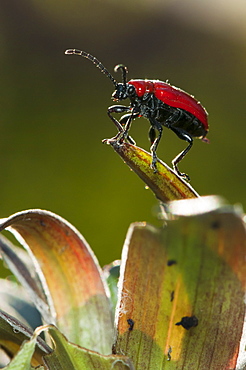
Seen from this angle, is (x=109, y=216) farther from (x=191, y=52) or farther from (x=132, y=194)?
(x=191, y=52)

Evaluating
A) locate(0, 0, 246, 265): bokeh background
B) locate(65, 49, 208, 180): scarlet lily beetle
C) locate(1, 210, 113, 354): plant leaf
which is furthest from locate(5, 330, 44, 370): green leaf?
locate(0, 0, 246, 265): bokeh background

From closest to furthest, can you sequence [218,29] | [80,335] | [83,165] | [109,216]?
[80,335]
[109,216]
[83,165]
[218,29]

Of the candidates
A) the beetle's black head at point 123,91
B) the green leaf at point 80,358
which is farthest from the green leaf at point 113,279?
the beetle's black head at point 123,91

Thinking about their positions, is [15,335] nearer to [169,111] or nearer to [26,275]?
[26,275]

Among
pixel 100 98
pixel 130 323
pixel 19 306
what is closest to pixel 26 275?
pixel 19 306

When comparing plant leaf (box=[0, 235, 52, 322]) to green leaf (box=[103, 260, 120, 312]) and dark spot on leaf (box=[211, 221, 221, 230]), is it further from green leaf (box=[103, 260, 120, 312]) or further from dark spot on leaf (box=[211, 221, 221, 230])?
dark spot on leaf (box=[211, 221, 221, 230])

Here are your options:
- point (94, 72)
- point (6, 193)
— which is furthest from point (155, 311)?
point (94, 72)
